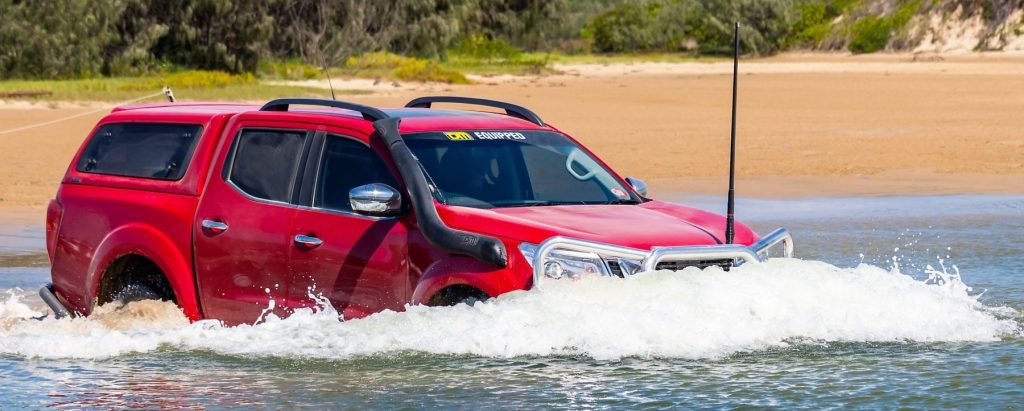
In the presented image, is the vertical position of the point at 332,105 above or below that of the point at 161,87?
above

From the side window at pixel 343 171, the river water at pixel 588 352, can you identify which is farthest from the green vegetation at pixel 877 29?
the side window at pixel 343 171

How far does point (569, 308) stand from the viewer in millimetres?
7789

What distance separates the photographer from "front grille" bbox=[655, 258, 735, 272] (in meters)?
7.80

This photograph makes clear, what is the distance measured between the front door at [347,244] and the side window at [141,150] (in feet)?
3.10

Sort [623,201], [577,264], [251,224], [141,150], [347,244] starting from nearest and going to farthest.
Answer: [577,264] → [347,244] → [251,224] → [623,201] → [141,150]

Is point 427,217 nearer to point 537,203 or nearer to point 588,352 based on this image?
point 537,203

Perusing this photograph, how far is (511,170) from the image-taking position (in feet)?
28.9

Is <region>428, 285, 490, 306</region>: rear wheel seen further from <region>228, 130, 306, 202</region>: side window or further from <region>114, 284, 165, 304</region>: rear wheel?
<region>114, 284, 165, 304</region>: rear wheel

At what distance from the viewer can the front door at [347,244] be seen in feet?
26.6

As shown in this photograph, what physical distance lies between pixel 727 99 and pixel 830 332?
1217 inches

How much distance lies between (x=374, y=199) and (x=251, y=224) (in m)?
0.94

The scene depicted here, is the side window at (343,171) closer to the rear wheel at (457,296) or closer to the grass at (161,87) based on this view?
the rear wheel at (457,296)

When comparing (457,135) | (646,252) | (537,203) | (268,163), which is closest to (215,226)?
(268,163)

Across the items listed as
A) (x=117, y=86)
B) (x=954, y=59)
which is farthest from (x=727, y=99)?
(x=954, y=59)
